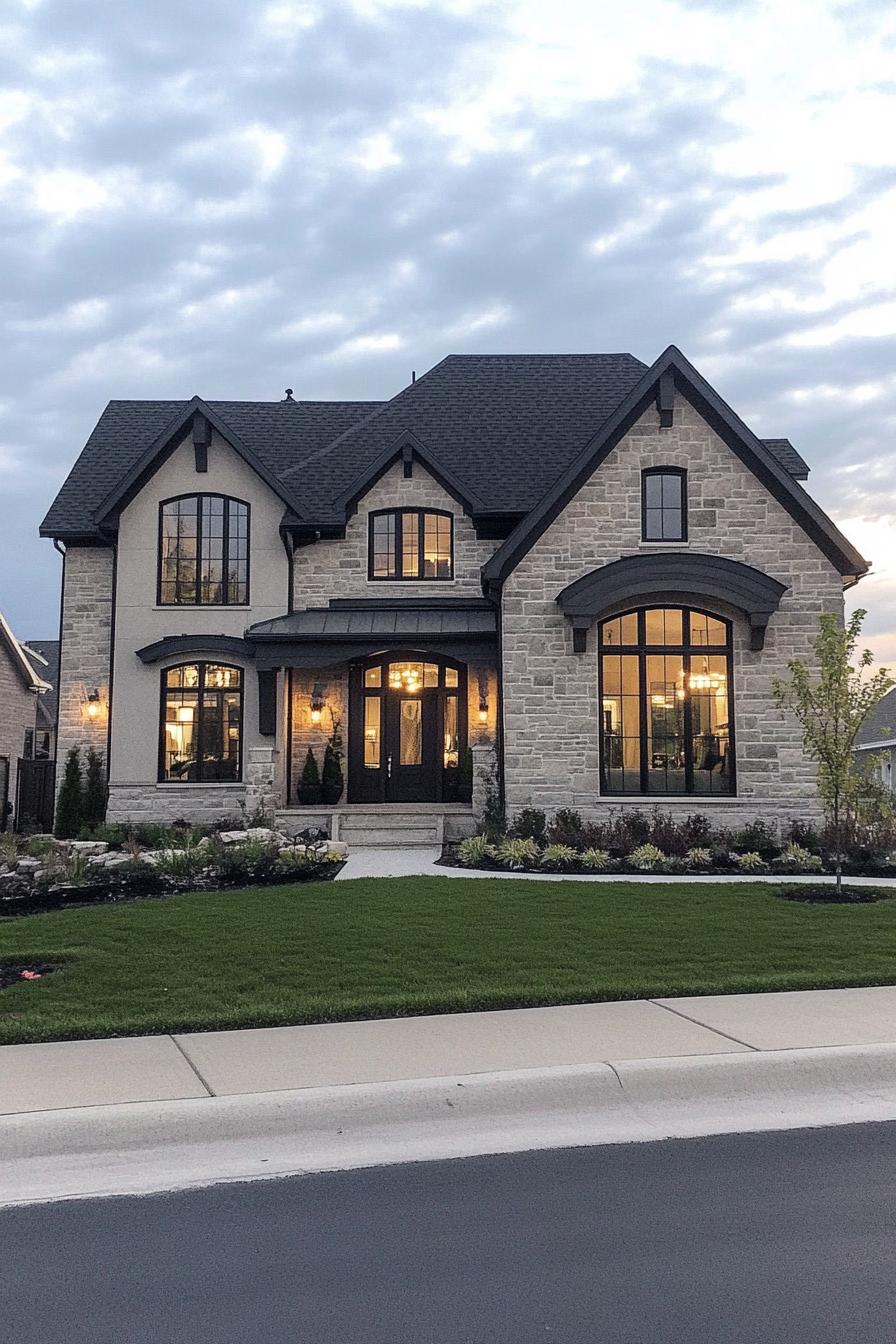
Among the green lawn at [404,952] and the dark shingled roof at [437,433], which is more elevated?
the dark shingled roof at [437,433]

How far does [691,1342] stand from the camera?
3.56 metres

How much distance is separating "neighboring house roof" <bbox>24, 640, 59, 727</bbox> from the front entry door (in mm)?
8282

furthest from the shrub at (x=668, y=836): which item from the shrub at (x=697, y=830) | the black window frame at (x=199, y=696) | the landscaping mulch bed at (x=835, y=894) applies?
the black window frame at (x=199, y=696)

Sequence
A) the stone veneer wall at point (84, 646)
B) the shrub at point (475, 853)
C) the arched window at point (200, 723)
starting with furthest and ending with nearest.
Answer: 1. the stone veneer wall at point (84, 646)
2. the arched window at point (200, 723)
3. the shrub at point (475, 853)

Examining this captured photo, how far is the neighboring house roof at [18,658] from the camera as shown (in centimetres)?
2805

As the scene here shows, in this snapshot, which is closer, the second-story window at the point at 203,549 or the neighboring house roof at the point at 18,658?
the second-story window at the point at 203,549

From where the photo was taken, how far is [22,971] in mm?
8492

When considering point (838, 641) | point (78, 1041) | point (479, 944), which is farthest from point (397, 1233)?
point (838, 641)

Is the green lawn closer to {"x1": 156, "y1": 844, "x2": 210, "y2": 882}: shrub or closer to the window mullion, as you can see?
{"x1": 156, "y1": 844, "x2": 210, "y2": 882}: shrub

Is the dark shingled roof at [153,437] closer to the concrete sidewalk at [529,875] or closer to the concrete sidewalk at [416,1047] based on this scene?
the concrete sidewalk at [529,875]

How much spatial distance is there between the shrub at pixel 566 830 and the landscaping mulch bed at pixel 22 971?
8924mm

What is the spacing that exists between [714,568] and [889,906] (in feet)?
23.0

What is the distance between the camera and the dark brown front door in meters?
20.6

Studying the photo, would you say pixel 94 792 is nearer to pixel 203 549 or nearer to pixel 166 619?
pixel 166 619
